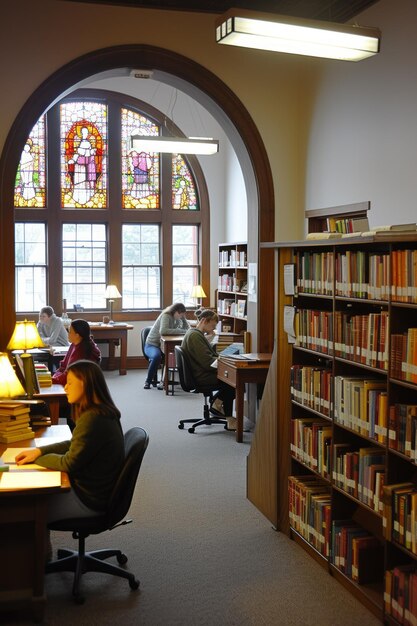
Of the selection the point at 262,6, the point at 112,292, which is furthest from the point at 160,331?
the point at 262,6

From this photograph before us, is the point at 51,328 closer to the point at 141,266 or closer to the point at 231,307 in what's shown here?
the point at 231,307

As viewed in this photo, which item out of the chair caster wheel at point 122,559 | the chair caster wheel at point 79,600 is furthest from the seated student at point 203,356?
the chair caster wheel at point 79,600

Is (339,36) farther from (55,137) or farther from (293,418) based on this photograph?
(55,137)

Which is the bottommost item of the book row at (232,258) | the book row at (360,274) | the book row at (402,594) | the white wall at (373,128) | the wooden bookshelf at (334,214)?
the book row at (402,594)

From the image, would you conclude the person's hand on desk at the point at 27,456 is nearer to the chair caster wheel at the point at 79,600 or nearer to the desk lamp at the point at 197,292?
the chair caster wheel at the point at 79,600

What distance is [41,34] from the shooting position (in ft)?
24.0

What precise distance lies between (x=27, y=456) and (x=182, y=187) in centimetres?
994

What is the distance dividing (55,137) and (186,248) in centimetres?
299

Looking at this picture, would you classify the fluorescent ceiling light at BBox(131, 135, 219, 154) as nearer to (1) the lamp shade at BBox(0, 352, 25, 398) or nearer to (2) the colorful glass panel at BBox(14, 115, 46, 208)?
(2) the colorful glass panel at BBox(14, 115, 46, 208)

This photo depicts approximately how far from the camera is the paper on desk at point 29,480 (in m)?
3.89

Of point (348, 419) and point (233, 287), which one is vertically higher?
point (233, 287)

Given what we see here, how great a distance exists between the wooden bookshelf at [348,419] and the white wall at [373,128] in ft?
4.97

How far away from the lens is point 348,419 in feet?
15.0

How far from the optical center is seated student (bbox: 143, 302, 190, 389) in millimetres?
11283
